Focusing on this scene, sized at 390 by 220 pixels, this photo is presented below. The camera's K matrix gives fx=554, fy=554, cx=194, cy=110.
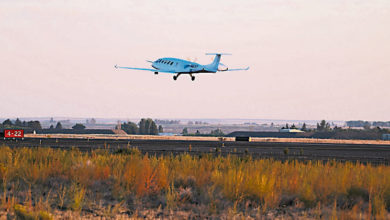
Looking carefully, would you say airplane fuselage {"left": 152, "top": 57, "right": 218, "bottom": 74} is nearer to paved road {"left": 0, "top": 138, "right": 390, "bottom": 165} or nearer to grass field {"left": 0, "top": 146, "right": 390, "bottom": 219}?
paved road {"left": 0, "top": 138, "right": 390, "bottom": 165}

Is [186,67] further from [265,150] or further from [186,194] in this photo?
[186,194]

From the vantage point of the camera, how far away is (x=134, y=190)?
2097cm

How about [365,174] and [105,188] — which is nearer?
[105,188]

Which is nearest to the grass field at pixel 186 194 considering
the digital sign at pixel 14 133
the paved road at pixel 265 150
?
the paved road at pixel 265 150

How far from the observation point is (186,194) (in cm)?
2033

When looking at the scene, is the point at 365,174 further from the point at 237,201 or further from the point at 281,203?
the point at 237,201

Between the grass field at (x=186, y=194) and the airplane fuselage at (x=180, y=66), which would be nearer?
the grass field at (x=186, y=194)

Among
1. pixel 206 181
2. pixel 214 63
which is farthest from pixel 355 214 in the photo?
pixel 214 63

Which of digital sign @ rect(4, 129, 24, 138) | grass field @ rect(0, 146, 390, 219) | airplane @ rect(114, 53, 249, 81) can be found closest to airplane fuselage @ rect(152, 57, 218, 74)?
airplane @ rect(114, 53, 249, 81)

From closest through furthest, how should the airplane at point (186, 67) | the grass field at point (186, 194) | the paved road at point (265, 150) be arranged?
the grass field at point (186, 194) → the paved road at point (265, 150) → the airplane at point (186, 67)

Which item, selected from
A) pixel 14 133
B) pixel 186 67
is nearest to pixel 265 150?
pixel 186 67

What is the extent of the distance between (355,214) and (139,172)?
941 centimetres

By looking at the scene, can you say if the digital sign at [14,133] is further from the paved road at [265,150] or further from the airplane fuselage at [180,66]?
the airplane fuselage at [180,66]

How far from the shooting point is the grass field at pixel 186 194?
18.0 m
